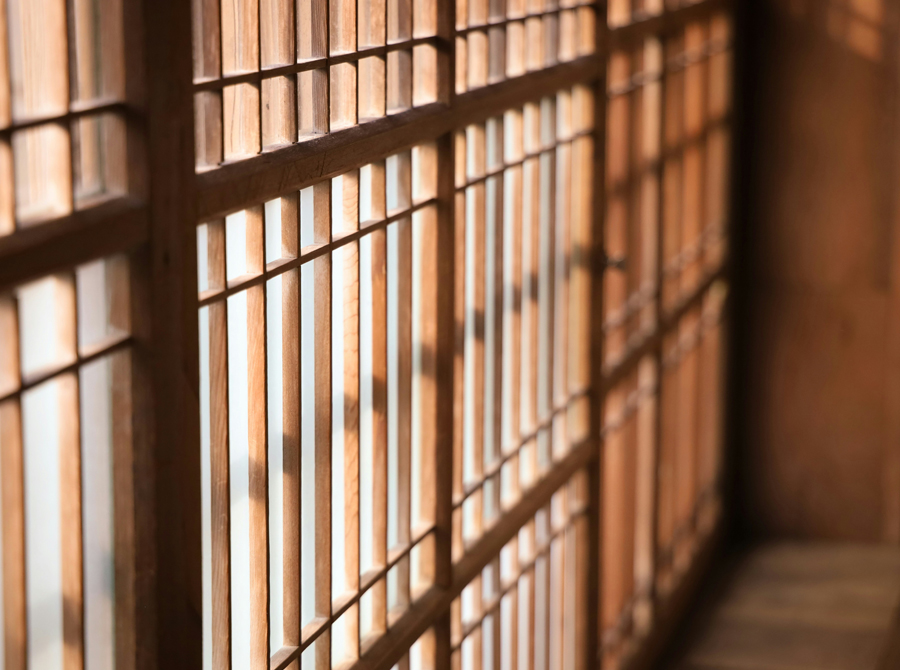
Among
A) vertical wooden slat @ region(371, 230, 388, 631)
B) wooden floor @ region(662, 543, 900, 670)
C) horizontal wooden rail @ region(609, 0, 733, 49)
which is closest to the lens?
vertical wooden slat @ region(371, 230, 388, 631)

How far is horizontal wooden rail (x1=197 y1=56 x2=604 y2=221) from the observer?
1897 millimetres

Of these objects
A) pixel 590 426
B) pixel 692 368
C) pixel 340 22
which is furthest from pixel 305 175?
pixel 692 368

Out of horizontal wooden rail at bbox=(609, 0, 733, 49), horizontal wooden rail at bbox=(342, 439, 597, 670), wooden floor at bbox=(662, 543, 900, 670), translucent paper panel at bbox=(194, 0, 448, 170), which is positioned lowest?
wooden floor at bbox=(662, 543, 900, 670)

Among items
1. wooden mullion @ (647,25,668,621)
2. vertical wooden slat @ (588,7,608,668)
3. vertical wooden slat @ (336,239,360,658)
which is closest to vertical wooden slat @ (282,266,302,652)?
vertical wooden slat @ (336,239,360,658)

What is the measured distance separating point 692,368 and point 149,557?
3711mm

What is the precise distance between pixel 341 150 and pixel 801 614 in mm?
3729

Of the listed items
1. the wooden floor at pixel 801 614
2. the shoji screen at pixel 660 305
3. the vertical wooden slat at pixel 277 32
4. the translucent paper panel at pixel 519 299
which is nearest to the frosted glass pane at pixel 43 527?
the vertical wooden slat at pixel 277 32

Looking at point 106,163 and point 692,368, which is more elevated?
point 106,163

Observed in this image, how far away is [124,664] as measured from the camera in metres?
1.81

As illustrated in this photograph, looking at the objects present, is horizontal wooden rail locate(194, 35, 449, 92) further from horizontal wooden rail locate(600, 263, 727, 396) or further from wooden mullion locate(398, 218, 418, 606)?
horizontal wooden rail locate(600, 263, 727, 396)

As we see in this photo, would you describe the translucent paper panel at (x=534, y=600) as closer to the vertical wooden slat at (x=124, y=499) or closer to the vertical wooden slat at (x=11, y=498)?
the vertical wooden slat at (x=124, y=499)

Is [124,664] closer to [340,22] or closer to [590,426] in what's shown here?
[340,22]

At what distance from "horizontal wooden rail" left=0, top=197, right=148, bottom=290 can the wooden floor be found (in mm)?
3695

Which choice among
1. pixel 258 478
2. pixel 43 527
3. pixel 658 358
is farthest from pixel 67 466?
pixel 658 358
